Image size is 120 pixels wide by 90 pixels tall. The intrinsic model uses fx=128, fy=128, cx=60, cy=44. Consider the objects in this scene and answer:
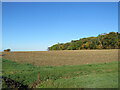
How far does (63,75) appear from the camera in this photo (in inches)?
507

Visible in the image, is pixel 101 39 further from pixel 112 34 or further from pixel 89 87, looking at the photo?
pixel 89 87

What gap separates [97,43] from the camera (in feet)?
122

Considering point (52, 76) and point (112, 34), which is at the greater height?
point (112, 34)

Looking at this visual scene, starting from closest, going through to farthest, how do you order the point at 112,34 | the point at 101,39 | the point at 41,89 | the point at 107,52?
the point at 41,89, the point at 107,52, the point at 101,39, the point at 112,34

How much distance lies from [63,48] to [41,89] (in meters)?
31.1

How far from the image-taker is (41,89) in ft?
30.9

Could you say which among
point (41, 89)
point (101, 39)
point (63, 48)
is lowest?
point (41, 89)

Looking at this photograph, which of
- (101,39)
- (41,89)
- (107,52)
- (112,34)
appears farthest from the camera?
(112,34)

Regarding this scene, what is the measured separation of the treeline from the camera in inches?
1435

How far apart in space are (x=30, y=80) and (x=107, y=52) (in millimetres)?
26530

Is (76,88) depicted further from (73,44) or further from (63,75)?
(73,44)

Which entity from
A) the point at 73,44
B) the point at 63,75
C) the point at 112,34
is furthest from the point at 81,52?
the point at 63,75

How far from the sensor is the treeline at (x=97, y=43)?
3644 cm

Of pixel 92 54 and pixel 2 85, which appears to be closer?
pixel 2 85
